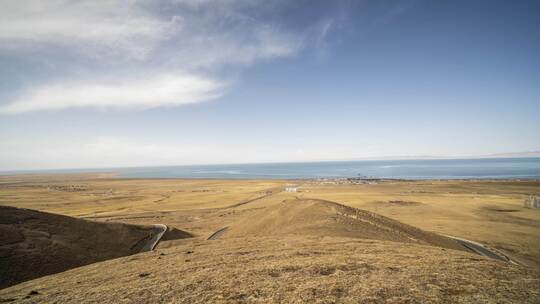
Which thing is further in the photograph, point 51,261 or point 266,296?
point 51,261

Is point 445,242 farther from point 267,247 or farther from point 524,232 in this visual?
point 267,247

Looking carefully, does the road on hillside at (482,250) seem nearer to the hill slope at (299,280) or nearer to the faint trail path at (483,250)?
the faint trail path at (483,250)

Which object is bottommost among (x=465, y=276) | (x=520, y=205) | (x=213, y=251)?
(x=520, y=205)

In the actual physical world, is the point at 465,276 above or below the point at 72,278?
above

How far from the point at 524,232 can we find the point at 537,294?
32.6 meters

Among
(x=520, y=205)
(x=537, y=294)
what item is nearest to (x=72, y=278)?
(x=537, y=294)

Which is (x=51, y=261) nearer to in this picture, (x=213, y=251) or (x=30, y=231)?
(x=30, y=231)

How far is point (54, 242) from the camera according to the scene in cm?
2419

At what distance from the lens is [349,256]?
49.1 ft

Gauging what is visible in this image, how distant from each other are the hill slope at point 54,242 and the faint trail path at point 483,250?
31891 millimetres

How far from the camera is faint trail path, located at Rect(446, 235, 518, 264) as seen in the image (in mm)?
23547

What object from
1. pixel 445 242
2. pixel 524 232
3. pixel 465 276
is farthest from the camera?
pixel 524 232

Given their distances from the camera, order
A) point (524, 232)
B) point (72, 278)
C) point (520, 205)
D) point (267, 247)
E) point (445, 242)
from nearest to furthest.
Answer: point (72, 278) < point (267, 247) < point (445, 242) < point (524, 232) < point (520, 205)

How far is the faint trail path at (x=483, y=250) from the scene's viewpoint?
77.3ft
